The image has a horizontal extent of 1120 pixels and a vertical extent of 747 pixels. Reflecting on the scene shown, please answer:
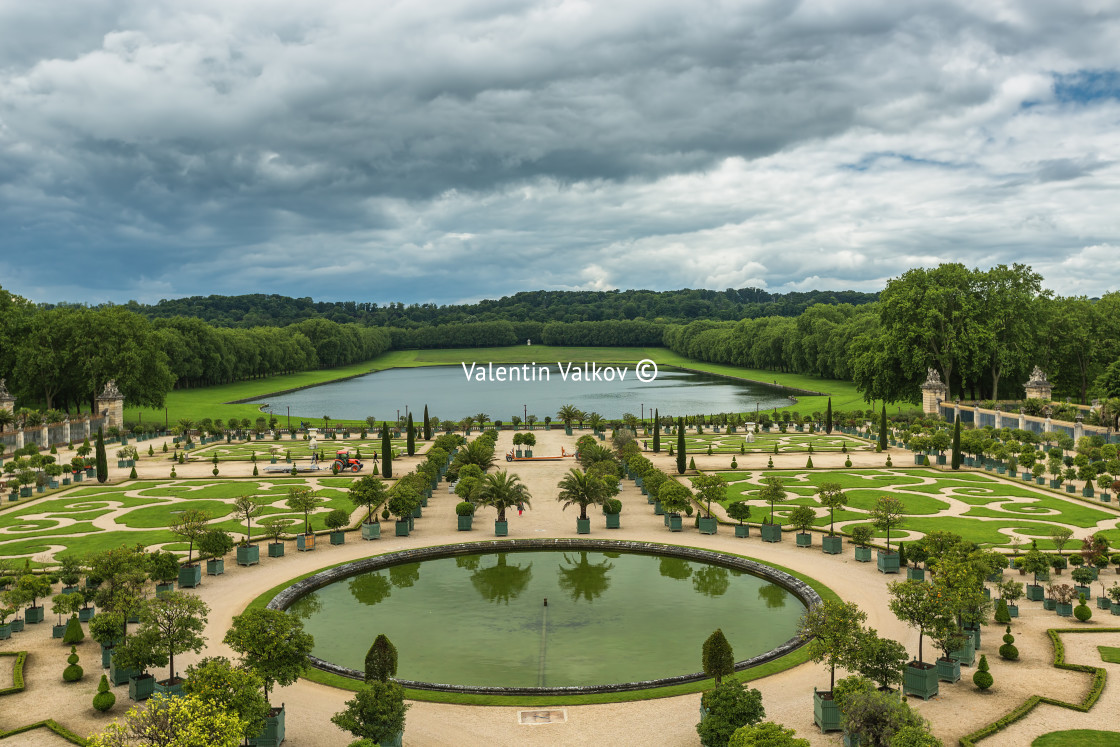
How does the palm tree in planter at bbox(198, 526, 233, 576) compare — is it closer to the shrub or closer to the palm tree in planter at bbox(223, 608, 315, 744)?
the palm tree in planter at bbox(223, 608, 315, 744)

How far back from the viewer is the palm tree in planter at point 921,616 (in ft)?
63.4

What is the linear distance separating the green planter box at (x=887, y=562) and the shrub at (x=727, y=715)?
15.7 metres

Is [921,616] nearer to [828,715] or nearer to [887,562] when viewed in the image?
[828,715]

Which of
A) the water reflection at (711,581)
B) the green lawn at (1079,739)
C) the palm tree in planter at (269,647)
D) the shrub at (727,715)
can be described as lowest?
the water reflection at (711,581)

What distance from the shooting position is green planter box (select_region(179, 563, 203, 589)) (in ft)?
96.3

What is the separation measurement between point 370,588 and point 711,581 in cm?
1321

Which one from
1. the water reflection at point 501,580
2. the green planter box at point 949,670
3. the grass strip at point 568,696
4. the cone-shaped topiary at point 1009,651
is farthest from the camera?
the water reflection at point 501,580

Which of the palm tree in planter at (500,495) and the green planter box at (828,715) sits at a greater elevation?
the palm tree in planter at (500,495)

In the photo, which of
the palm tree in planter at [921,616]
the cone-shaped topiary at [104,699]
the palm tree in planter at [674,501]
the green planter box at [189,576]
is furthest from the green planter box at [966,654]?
the green planter box at [189,576]

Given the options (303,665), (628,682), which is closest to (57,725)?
(303,665)

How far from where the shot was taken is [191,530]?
3038 centimetres

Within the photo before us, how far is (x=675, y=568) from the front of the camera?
32562 millimetres

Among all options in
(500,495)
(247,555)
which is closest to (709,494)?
(500,495)

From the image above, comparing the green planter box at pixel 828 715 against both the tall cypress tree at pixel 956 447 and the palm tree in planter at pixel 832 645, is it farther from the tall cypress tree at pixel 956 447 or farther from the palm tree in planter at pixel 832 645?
the tall cypress tree at pixel 956 447
